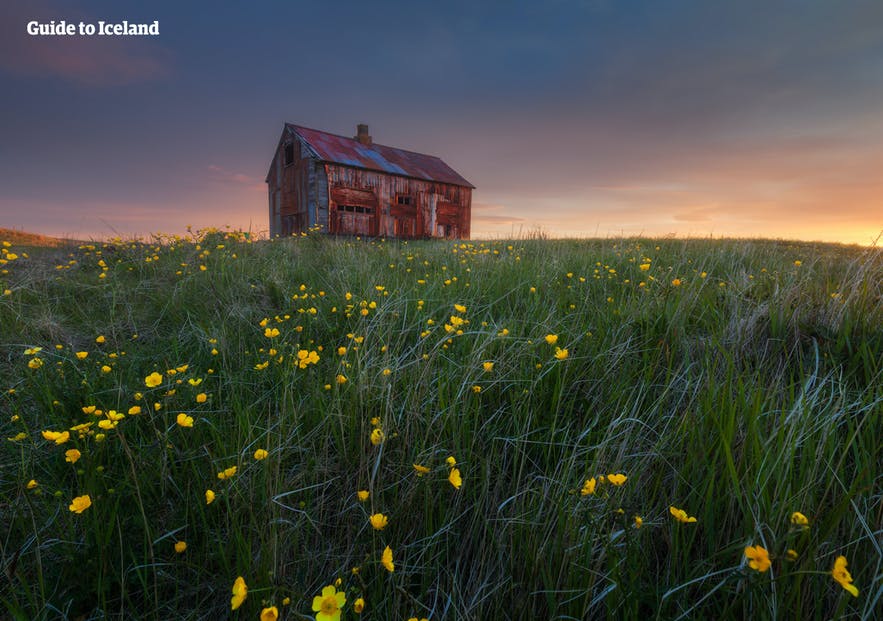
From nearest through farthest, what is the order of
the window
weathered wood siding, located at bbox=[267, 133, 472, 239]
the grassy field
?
1. the grassy field
2. weathered wood siding, located at bbox=[267, 133, 472, 239]
3. the window

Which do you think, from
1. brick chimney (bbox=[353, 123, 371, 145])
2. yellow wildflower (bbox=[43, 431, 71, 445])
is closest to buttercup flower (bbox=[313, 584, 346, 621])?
yellow wildflower (bbox=[43, 431, 71, 445])

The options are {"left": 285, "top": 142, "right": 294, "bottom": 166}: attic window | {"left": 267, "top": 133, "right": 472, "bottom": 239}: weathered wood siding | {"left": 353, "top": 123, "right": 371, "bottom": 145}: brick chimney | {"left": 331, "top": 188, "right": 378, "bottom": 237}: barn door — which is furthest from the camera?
{"left": 353, "top": 123, "right": 371, "bottom": 145}: brick chimney

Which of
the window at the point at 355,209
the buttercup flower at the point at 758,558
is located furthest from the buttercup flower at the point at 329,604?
the window at the point at 355,209

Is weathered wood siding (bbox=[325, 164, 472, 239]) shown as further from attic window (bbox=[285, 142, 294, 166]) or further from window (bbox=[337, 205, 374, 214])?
attic window (bbox=[285, 142, 294, 166])

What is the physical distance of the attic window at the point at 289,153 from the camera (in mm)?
18844

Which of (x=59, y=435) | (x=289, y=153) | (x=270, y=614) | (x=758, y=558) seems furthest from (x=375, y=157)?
(x=758, y=558)

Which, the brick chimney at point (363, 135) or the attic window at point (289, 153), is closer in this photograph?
the attic window at point (289, 153)

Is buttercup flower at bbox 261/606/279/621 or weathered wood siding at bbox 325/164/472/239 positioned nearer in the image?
buttercup flower at bbox 261/606/279/621

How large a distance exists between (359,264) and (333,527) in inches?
145

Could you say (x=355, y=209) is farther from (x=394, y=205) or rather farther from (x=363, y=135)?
(x=363, y=135)

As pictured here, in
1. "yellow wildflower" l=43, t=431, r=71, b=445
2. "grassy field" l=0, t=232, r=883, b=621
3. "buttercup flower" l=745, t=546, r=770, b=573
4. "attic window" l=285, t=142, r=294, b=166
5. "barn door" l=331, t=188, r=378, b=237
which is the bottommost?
"grassy field" l=0, t=232, r=883, b=621

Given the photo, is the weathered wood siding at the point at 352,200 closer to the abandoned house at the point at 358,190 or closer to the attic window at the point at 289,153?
the abandoned house at the point at 358,190

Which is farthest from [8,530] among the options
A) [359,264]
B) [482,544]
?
[359,264]

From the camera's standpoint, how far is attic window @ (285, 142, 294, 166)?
18.8 meters
